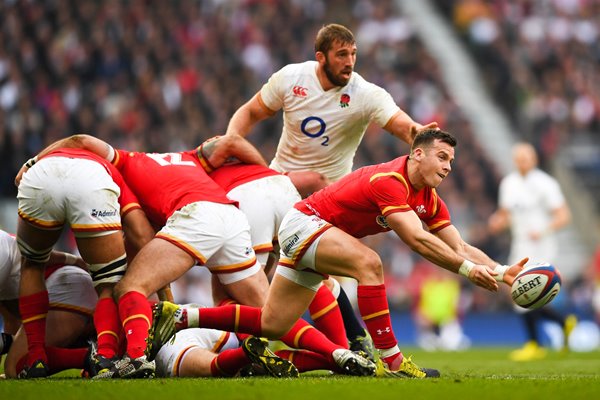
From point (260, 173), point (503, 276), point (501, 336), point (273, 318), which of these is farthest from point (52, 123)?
point (503, 276)

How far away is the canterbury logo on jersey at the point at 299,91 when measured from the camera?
8.84 m

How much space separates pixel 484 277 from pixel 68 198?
2.87 metres

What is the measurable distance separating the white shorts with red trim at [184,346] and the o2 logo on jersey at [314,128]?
201 centimetres

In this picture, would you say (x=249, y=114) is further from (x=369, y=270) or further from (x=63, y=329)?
(x=369, y=270)

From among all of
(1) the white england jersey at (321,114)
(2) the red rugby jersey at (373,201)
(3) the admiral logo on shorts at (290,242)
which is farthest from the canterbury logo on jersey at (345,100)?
(3) the admiral logo on shorts at (290,242)

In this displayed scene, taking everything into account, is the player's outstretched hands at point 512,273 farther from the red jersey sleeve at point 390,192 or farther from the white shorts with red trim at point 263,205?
the white shorts with red trim at point 263,205

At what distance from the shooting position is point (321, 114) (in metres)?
8.81

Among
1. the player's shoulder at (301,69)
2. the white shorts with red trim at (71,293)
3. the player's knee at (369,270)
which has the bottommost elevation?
the white shorts with red trim at (71,293)

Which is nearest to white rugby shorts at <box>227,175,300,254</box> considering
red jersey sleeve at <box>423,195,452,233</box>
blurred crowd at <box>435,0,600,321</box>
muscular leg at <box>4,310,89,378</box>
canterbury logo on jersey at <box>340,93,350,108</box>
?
canterbury logo on jersey at <box>340,93,350,108</box>

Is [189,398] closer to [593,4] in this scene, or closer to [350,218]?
[350,218]

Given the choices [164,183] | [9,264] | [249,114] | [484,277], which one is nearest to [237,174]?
[164,183]

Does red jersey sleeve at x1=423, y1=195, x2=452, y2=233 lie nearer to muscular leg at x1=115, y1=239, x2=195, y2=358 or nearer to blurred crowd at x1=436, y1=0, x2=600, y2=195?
muscular leg at x1=115, y1=239, x2=195, y2=358

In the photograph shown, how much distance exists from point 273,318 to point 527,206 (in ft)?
20.5

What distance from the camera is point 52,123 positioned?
17938 mm
